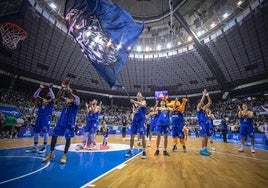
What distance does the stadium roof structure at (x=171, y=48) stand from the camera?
876 inches

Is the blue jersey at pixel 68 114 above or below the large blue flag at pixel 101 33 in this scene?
below

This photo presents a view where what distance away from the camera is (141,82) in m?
38.1

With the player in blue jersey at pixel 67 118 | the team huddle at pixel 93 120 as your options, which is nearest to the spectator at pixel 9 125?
the team huddle at pixel 93 120

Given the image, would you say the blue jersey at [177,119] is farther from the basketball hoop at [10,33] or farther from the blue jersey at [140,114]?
the basketball hoop at [10,33]

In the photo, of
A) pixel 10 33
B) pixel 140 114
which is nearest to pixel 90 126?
pixel 140 114

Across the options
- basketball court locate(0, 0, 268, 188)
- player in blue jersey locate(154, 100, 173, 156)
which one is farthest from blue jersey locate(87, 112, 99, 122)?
player in blue jersey locate(154, 100, 173, 156)

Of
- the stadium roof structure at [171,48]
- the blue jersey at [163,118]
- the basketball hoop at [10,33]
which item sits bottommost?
the blue jersey at [163,118]

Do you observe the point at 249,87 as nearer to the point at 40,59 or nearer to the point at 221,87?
the point at 221,87

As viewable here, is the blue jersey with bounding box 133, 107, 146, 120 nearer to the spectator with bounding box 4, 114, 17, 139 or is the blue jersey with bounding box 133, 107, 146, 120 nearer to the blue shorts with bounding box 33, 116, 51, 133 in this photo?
the blue shorts with bounding box 33, 116, 51, 133

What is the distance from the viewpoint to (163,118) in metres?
6.88

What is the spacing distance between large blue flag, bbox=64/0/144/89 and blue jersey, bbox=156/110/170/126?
2.25 metres

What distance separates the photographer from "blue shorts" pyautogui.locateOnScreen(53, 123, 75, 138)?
464 cm

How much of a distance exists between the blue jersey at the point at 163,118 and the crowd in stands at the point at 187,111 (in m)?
12.9

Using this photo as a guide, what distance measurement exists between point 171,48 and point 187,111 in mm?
13992
